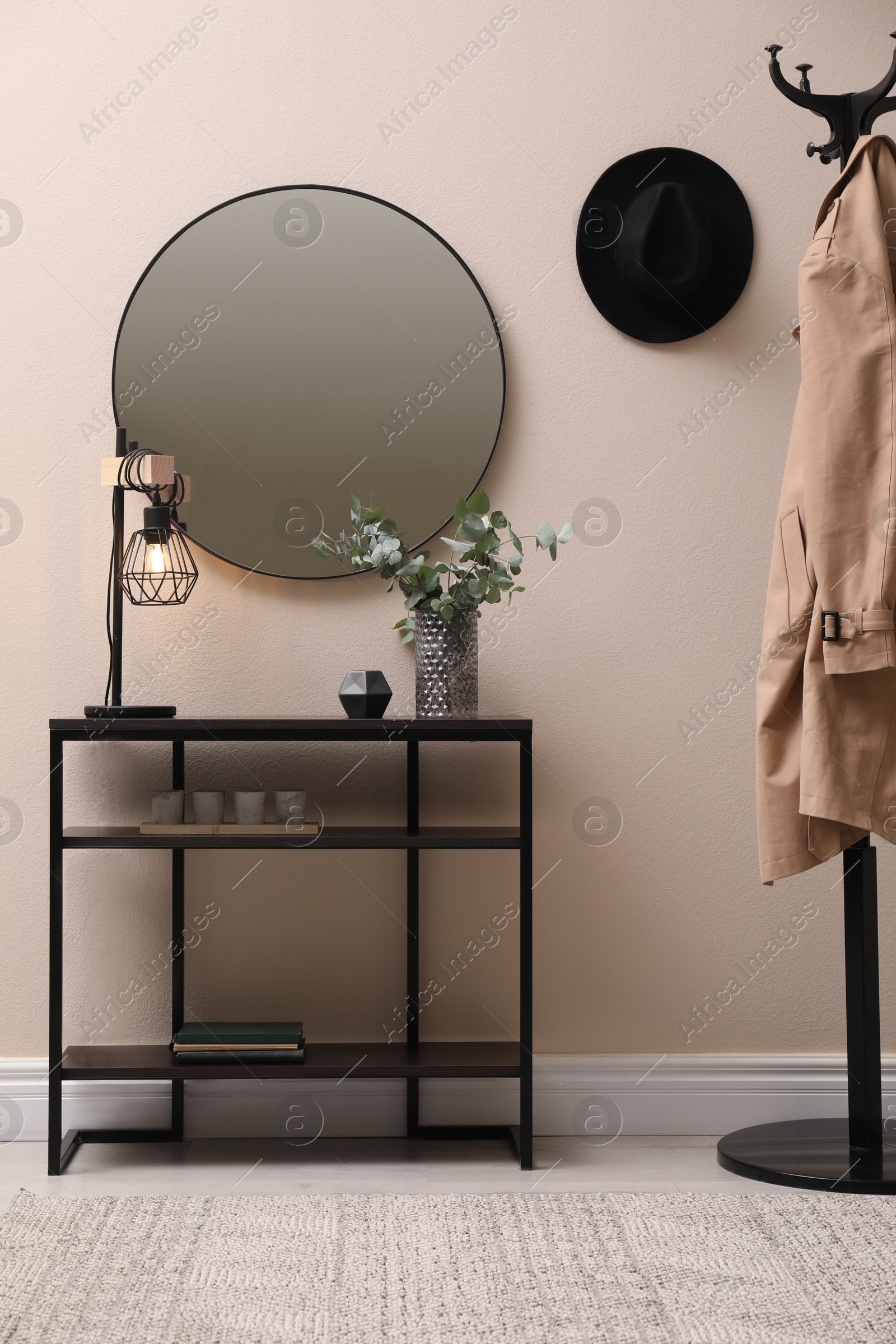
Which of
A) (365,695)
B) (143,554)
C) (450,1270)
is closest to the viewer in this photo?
(450,1270)

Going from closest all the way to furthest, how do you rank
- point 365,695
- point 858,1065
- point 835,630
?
point 835,630 → point 858,1065 → point 365,695

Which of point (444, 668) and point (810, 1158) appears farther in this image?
point (444, 668)

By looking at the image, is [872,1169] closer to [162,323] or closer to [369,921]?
Result: [369,921]

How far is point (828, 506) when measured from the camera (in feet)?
5.72

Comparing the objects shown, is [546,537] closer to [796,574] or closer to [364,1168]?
[796,574]

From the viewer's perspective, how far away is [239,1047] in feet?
6.58

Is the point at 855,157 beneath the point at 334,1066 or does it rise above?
above

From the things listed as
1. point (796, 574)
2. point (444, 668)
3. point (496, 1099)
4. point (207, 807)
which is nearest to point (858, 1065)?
point (496, 1099)

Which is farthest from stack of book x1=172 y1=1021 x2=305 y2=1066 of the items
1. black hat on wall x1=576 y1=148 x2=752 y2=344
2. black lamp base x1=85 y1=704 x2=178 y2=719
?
black hat on wall x1=576 y1=148 x2=752 y2=344

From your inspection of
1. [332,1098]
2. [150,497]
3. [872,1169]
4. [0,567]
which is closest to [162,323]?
[150,497]

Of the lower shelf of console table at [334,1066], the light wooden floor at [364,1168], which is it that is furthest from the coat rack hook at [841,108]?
the light wooden floor at [364,1168]

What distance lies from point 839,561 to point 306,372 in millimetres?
1149

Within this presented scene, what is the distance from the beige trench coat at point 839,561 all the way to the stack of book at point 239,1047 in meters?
0.94

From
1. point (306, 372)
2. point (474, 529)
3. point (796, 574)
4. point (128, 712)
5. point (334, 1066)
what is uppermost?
point (306, 372)
